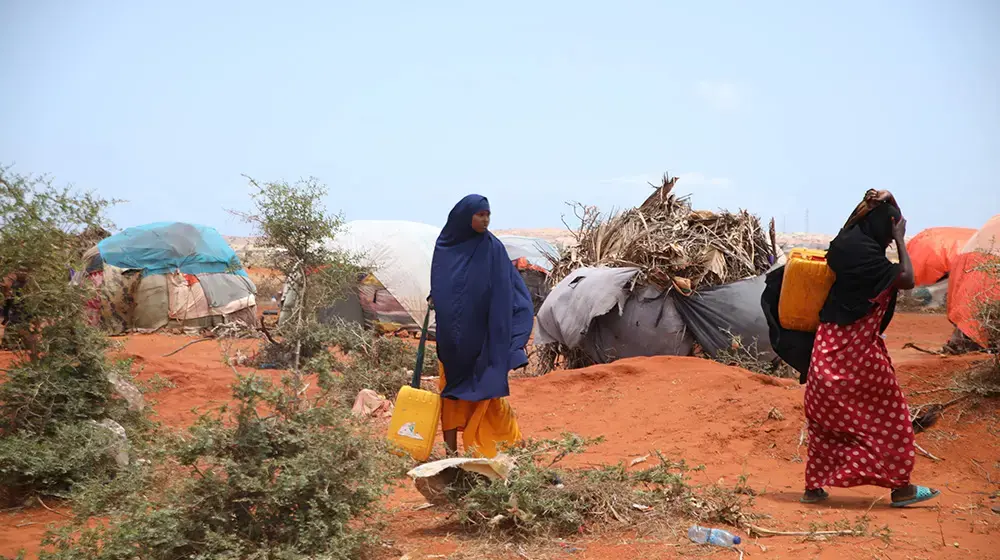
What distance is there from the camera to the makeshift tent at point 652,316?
30.9 feet

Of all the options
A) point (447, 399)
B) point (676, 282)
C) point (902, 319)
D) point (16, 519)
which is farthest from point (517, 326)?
point (902, 319)

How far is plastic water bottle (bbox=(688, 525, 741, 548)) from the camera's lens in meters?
3.67

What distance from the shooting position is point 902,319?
17328 mm

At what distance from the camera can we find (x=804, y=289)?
185 inches

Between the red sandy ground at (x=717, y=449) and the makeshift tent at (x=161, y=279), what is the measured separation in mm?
4265

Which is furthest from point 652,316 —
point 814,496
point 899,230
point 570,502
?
point 570,502

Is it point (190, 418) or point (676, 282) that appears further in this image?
point (676, 282)

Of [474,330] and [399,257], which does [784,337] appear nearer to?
[474,330]

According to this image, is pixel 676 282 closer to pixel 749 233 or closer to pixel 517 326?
pixel 749 233

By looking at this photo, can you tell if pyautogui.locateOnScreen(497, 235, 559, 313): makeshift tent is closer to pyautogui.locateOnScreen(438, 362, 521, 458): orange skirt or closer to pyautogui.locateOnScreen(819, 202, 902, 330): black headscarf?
pyautogui.locateOnScreen(438, 362, 521, 458): orange skirt

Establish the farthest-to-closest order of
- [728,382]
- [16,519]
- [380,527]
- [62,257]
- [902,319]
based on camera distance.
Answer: [902,319], [728,382], [62,257], [16,519], [380,527]

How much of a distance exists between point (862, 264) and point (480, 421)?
88.6 inches

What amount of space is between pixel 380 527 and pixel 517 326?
1.66 meters

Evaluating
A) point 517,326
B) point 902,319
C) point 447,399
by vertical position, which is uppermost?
point 517,326
